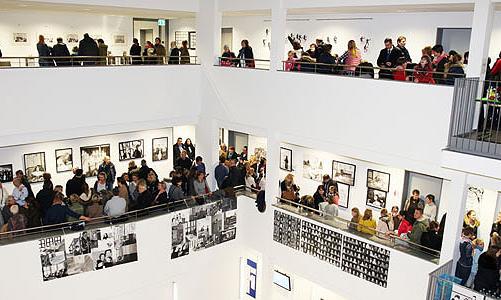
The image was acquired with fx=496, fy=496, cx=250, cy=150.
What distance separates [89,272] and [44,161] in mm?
5588

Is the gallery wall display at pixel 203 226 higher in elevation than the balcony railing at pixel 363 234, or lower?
lower

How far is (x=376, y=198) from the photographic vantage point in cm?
1562

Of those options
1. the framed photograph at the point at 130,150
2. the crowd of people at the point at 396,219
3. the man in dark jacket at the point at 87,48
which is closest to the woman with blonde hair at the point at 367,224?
the crowd of people at the point at 396,219

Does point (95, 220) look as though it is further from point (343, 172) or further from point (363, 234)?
point (343, 172)

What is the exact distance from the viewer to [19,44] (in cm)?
1794

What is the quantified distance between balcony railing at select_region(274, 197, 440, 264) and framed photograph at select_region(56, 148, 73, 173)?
7.34m

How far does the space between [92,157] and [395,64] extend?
1080cm

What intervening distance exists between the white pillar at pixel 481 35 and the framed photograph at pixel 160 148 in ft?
39.9

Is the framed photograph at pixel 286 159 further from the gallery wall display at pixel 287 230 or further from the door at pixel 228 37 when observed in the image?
the door at pixel 228 37

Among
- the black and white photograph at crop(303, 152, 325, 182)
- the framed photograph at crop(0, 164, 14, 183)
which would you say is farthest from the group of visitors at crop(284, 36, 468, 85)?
the framed photograph at crop(0, 164, 14, 183)

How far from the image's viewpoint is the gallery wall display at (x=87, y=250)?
11.6 m

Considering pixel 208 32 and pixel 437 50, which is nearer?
pixel 437 50

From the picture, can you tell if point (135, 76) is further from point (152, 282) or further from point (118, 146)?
point (152, 282)

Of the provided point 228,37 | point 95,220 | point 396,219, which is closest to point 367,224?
point 396,219
